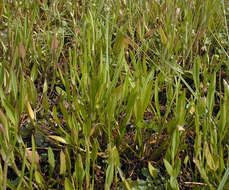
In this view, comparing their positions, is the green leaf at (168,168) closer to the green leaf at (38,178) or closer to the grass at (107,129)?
the grass at (107,129)

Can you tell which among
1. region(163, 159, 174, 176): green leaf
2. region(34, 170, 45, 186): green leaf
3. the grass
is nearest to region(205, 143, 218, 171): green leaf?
the grass

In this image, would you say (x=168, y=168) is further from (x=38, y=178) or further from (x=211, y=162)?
(x=38, y=178)

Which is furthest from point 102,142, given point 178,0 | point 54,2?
point 178,0

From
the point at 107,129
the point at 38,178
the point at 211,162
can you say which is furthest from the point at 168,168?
the point at 38,178

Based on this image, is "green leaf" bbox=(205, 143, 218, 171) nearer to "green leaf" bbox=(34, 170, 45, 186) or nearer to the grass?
the grass

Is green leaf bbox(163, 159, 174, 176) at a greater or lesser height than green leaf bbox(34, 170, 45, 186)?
greater

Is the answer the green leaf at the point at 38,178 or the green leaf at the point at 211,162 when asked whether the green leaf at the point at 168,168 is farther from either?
the green leaf at the point at 38,178

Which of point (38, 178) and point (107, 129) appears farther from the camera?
point (107, 129)

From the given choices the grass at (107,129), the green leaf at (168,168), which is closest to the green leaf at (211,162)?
the grass at (107,129)

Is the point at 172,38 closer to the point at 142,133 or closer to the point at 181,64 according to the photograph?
the point at 181,64

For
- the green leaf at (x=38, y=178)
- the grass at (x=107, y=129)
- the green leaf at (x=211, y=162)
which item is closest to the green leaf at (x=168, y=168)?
the grass at (x=107, y=129)

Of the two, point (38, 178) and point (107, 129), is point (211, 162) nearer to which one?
point (107, 129)

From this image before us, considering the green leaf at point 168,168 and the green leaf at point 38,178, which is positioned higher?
the green leaf at point 168,168

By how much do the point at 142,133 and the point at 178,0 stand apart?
95 centimetres
